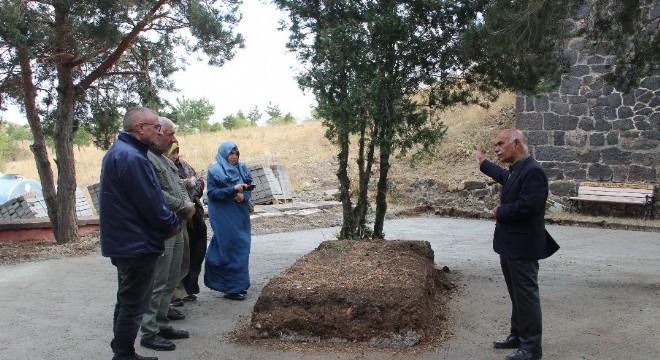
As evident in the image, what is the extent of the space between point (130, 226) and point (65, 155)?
26.1ft

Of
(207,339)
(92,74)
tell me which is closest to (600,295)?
(207,339)

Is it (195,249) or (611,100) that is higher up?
(611,100)

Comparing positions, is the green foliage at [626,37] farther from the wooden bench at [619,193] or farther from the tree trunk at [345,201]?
the wooden bench at [619,193]

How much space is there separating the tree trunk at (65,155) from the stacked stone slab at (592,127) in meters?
10.1

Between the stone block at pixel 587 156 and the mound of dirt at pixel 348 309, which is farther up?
the stone block at pixel 587 156

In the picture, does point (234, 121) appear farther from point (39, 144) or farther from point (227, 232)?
point (227, 232)

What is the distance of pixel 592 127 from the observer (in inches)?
583

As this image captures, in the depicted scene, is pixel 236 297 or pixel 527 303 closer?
pixel 527 303

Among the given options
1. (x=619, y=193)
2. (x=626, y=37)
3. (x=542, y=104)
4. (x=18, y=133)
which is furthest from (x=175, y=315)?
(x=18, y=133)

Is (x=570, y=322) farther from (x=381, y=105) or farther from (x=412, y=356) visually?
(x=381, y=105)

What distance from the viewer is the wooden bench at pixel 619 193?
13.8m

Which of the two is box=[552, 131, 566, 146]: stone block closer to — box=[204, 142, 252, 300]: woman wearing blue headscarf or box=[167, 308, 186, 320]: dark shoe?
box=[204, 142, 252, 300]: woman wearing blue headscarf

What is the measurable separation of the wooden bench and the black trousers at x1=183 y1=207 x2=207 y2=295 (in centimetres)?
1059

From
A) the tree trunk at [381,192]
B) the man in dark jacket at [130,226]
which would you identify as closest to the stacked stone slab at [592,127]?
the tree trunk at [381,192]
